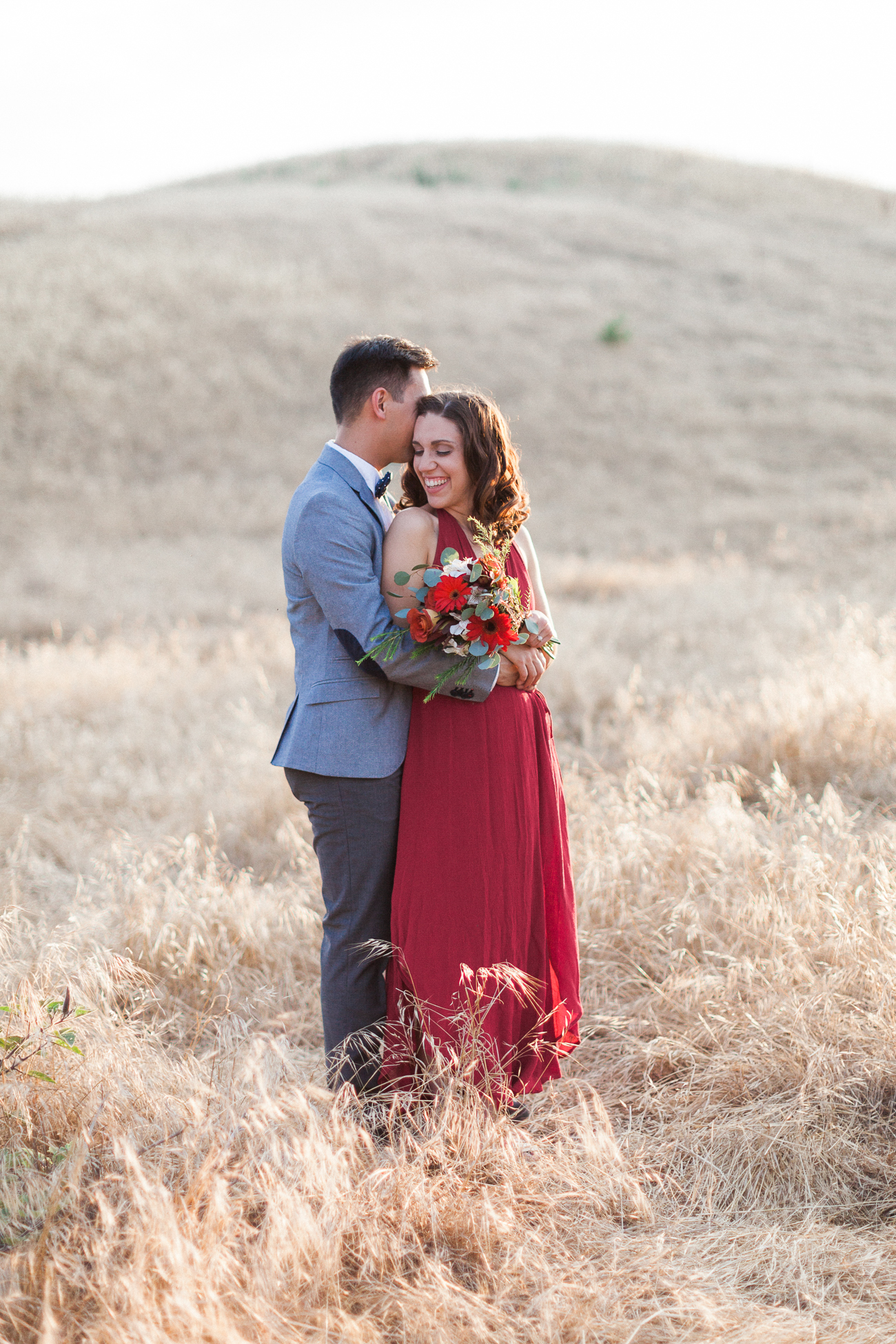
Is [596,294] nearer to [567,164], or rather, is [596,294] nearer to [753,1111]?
[567,164]

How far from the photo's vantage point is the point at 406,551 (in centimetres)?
296

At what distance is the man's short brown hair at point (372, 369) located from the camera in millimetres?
3053

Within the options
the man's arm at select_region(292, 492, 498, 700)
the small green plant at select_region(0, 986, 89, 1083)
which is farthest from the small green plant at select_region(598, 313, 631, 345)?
the small green plant at select_region(0, 986, 89, 1083)

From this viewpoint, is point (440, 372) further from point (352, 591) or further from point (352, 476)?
point (352, 591)

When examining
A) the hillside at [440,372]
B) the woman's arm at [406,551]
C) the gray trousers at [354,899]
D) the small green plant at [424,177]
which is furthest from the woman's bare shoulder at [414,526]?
the small green plant at [424,177]

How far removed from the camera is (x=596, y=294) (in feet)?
95.1

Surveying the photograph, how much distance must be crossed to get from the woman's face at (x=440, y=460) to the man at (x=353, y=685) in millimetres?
115

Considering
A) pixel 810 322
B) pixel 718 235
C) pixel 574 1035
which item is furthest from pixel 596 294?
pixel 574 1035

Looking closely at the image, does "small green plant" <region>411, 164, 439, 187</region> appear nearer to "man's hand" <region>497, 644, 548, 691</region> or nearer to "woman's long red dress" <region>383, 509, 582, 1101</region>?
"man's hand" <region>497, 644, 548, 691</region>

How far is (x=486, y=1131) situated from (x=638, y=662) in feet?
20.5

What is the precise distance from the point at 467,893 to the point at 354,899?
379 millimetres

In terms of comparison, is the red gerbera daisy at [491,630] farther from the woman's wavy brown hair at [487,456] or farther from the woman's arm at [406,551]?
→ the woman's wavy brown hair at [487,456]

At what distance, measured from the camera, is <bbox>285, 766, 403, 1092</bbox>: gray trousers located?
9.90 feet

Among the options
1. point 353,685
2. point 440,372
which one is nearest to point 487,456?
point 353,685
